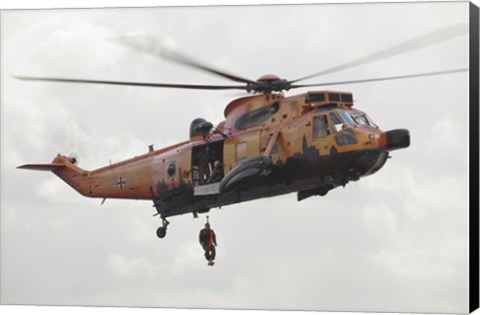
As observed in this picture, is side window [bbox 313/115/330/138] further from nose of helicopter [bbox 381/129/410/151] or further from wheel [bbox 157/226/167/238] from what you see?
wheel [bbox 157/226/167/238]

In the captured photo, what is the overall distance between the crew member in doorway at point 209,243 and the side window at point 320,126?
2.77 metres

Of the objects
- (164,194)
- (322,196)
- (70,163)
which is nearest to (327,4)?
(322,196)

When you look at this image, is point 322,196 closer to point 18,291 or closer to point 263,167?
point 263,167

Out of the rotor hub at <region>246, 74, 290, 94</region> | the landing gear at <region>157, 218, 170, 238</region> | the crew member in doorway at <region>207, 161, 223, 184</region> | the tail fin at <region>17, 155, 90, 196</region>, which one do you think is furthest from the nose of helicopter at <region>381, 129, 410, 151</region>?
the tail fin at <region>17, 155, 90, 196</region>

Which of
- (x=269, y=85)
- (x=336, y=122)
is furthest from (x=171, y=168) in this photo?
(x=336, y=122)

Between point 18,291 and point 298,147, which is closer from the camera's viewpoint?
point 298,147

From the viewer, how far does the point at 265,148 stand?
59.8 ft

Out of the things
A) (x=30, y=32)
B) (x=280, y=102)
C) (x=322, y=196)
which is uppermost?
(x=30, y=32)

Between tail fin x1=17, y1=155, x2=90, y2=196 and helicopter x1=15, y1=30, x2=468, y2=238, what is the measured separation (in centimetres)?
123

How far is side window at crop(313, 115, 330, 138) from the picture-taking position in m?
17.7

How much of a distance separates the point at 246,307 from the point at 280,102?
3.23 m

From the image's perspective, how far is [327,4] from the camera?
18484 millimetres

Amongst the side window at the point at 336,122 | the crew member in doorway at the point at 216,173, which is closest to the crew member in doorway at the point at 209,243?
the crew member in doorway at the point at 216,173

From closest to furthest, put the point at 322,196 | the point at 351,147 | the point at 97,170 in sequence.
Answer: the point at 351,147 < the point at 322,196 < the point at 97,170
